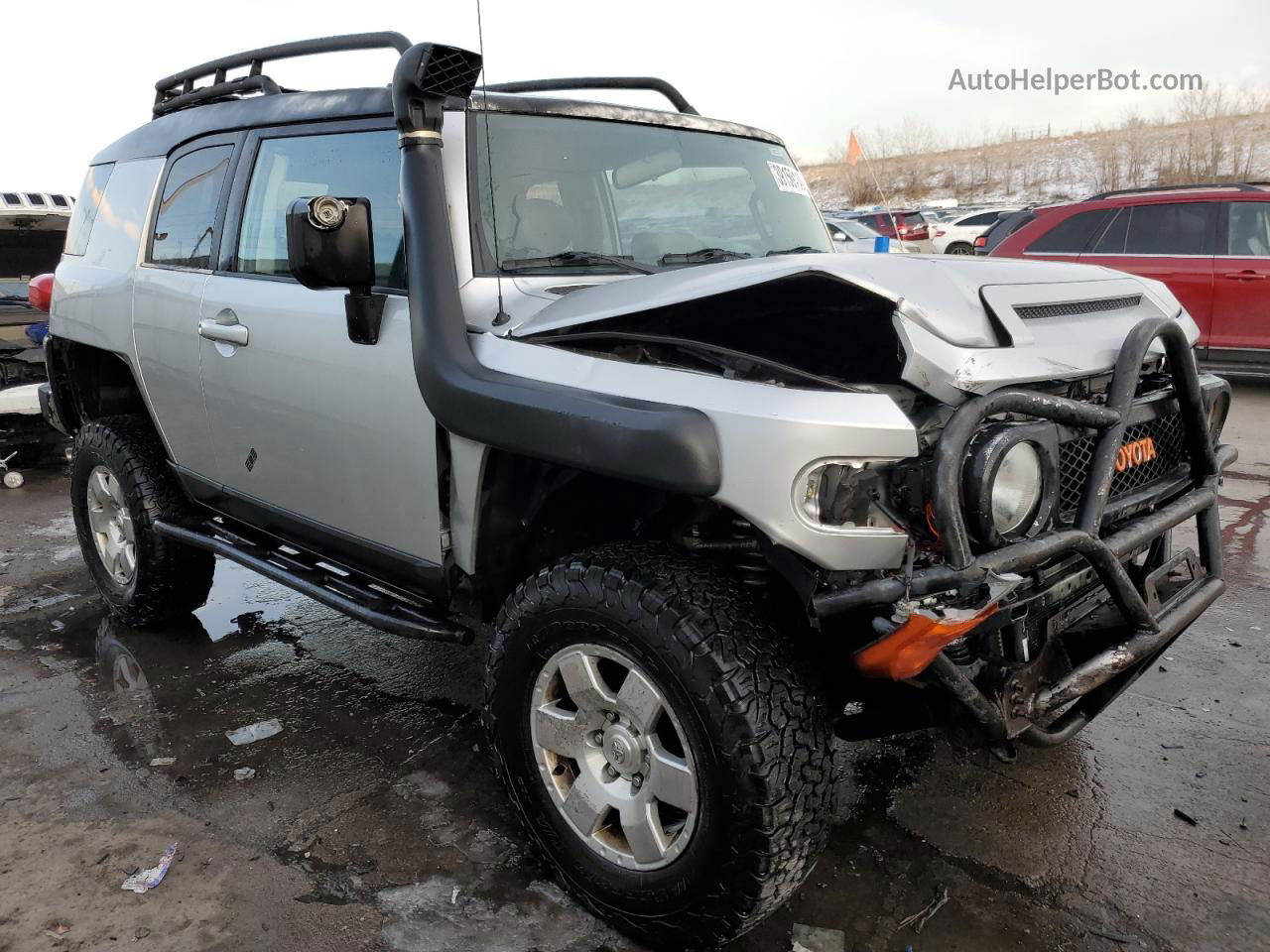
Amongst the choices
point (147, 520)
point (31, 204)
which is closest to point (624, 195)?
point (147, 520)

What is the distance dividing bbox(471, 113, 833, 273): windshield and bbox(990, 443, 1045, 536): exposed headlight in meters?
1.29

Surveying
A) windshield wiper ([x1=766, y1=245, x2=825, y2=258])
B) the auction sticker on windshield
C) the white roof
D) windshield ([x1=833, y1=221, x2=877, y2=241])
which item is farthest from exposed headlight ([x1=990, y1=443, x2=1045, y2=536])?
windshield ([x1=833, y1=221, x2=877, y2=241])

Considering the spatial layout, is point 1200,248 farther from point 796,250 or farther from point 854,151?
point 796,250

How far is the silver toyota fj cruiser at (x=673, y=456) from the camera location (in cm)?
195

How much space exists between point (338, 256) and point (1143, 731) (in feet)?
9.43

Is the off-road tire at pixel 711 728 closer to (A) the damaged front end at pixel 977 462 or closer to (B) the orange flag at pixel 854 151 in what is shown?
(A) the damaged front end at pixel 977 462

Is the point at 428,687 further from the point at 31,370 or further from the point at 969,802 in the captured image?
the point at 31,370

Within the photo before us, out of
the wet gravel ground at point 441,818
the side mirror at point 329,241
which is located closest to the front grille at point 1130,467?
the wet gravel ground at point 441,818

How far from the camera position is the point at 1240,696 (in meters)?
3.40

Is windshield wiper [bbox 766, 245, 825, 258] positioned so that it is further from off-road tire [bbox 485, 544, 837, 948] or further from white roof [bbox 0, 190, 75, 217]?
white roof [bbox 0, 190, 75, 217]

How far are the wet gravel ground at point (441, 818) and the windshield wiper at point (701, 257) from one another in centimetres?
163

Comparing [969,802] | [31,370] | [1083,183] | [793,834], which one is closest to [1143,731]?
[969,802]

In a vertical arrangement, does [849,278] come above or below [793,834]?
above

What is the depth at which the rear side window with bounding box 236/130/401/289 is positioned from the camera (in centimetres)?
280
